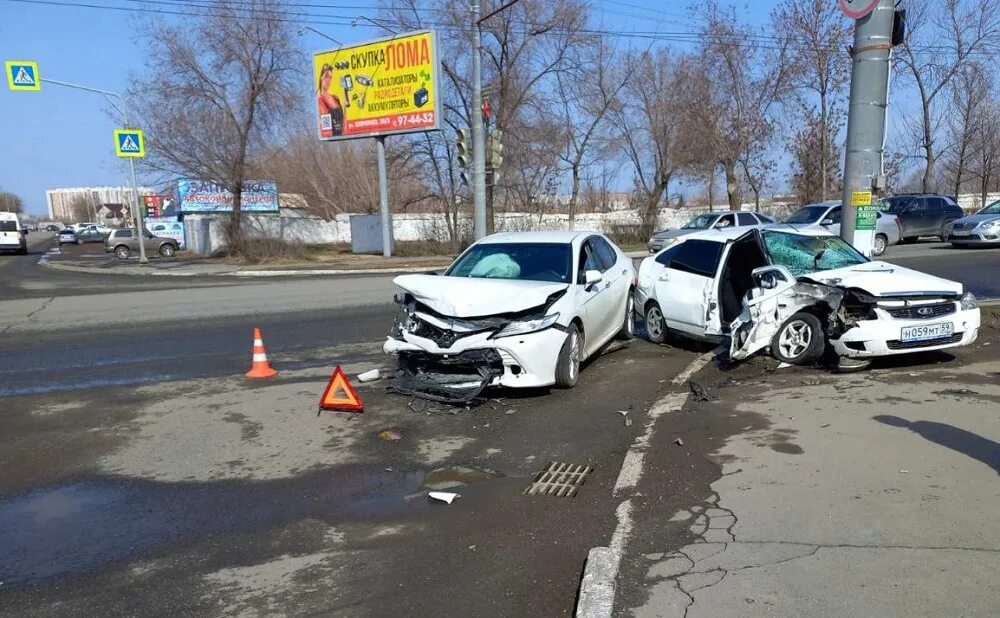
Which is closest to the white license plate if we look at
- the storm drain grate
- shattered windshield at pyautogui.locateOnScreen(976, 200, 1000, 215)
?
the storm drain grate

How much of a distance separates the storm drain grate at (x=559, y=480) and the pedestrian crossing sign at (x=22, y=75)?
73.4 ft

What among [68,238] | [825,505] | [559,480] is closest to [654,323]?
[559,480]

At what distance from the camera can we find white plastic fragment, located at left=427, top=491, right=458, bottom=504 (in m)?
4.67

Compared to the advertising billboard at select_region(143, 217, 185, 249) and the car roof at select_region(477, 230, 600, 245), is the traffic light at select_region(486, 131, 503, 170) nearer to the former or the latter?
the car roof at select_region(477, 230, 600, 245)

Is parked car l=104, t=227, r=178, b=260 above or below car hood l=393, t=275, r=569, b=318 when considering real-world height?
below

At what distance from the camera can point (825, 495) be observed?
A: 13.9 ft

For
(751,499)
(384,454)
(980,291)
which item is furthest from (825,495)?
(980,291)

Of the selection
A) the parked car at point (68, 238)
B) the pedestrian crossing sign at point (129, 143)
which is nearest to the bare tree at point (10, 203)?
the parked car at point (68, 238)

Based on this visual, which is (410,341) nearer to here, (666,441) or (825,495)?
(666,441)

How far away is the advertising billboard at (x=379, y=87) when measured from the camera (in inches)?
1097

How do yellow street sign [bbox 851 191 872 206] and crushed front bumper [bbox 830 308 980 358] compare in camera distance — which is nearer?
crushed front bumper [bbox 830 308 980 358]

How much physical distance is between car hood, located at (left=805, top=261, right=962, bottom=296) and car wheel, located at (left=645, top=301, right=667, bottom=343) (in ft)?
7.59

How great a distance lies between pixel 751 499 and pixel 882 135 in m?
6.85

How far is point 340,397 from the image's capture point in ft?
22.1
